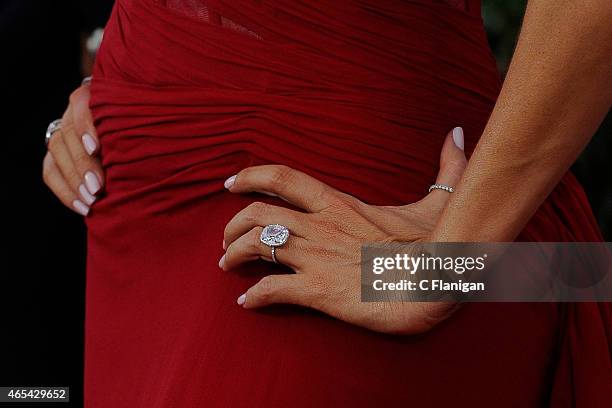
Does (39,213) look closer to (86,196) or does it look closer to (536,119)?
(86,196)

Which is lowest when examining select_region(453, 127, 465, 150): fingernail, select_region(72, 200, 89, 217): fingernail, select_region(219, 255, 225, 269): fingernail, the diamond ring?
select_region(219, 255, 225, 269): fingernail

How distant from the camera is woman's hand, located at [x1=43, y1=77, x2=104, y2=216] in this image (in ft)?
3.73

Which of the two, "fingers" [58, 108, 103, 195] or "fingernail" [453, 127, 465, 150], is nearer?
"fingernail" [453, 127, 465, 150]

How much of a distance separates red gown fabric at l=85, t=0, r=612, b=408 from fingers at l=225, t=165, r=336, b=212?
0.08 ft

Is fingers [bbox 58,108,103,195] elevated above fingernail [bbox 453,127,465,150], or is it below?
above

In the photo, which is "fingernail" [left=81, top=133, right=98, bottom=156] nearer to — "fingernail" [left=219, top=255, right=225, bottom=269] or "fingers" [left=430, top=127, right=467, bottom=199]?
"fingernail" [left=219, top=255, right=225, bottom=269]

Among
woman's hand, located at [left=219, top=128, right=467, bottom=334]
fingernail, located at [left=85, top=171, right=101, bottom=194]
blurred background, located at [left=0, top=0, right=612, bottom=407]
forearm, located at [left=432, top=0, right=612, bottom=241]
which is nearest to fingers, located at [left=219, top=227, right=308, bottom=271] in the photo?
woman's hand, located at [left=219, top=128, right=467, bottom=334]

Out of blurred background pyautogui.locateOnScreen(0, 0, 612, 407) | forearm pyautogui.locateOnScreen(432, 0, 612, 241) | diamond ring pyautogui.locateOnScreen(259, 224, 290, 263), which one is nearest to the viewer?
forearm pyautogui.locateOnScreen(432, 0, 612, 241)

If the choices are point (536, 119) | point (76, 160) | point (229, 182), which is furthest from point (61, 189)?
point (536, 119)

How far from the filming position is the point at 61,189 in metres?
1.25

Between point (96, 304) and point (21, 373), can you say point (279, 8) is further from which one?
point (21, 373)

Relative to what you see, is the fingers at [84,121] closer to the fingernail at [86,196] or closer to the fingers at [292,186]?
the fingernail at [86,196]

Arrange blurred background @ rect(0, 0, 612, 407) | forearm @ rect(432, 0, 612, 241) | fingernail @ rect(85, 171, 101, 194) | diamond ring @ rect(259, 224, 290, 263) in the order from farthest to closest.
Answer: blurred background @ rect(0, 0, 612, 407)
fingernail @ rect(85, 171, 101, 194)
diamond ring @ rect(259, 224, 290, 263)
forearm @ rect(432, 0, 612, 241)

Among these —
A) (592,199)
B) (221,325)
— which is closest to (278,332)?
(221,325)
